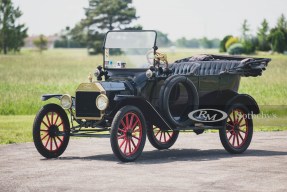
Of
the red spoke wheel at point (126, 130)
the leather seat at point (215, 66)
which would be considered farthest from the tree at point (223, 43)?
the red spoke wheel at point (126, 130)

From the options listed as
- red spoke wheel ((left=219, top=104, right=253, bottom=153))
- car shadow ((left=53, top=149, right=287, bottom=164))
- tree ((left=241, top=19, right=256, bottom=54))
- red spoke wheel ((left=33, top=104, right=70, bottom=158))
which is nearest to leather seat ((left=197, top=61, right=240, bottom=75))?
red spoke wheel ((left=219, top=104, right=253, bottom=153))

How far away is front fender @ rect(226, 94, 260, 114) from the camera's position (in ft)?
41.6

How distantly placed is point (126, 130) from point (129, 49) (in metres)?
2.03

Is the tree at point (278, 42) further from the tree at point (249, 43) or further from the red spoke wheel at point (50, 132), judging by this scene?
the red spoke wheel at point (50, 132)

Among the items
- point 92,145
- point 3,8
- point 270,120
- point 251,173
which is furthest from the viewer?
point 3,8

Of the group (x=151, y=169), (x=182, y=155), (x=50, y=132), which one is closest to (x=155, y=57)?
(x=182, y=155)

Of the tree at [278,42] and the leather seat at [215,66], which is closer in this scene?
the leather seat at [215,66]

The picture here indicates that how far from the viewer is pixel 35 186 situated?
350 inches

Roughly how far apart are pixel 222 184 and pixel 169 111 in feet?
9.65

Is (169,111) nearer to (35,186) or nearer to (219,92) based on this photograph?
(219,92)

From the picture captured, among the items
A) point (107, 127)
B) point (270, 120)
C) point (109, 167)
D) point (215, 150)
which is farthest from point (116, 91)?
point (270, 120)

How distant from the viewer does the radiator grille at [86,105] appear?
37.8 ft

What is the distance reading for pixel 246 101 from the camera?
12.8m

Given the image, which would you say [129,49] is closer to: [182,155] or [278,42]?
[182,155]
